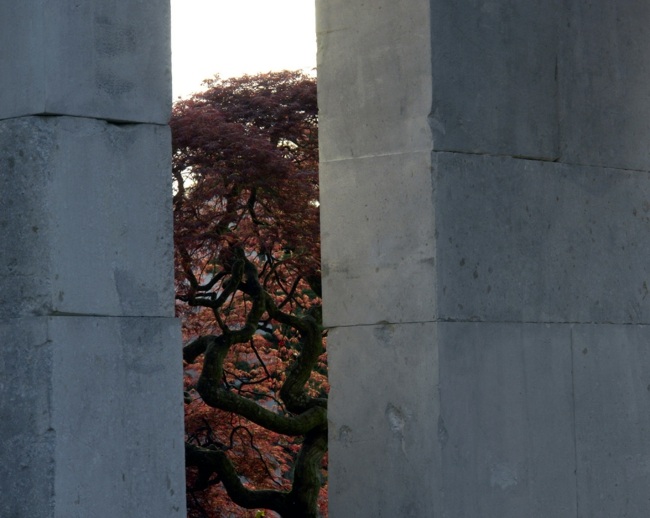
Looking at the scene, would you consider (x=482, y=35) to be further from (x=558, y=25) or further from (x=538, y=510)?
(x=538, y=510)

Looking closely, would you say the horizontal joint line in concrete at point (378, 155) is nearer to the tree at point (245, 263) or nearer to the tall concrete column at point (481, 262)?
the tall concrete column at point (481, 262)

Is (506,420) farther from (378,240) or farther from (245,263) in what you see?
(245,263)

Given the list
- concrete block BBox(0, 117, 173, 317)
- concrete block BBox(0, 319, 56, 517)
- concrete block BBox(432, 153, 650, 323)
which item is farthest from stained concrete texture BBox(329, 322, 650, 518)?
concrete block BBox(0, 319, 56, 517)

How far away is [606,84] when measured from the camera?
5.73 meters

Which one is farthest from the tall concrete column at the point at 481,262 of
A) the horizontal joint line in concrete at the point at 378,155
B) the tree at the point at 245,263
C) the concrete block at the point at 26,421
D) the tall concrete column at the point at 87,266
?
the tree at the point at 245,263

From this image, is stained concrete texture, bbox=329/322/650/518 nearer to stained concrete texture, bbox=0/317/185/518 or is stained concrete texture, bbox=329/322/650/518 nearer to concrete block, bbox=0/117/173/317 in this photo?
stained concrete texture, bbox=0/317/185/518

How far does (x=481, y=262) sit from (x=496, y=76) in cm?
80

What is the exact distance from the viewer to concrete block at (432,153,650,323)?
16.8ft

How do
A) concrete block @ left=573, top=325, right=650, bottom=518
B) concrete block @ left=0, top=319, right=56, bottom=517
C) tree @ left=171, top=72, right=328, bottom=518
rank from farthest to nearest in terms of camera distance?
tree @ left=171, top=72, right=328, bottom=518, concrete block @ left=573, top=325, right=650, bottom=518, concrete block @ left=0, top=319, right=56, bottom=517

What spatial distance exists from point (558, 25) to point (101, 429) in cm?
290

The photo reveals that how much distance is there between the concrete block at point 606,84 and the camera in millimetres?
5602

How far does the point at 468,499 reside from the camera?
510cm

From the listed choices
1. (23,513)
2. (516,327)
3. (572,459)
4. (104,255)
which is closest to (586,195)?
(516,327)

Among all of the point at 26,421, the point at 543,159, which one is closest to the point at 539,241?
the point at 543,159
